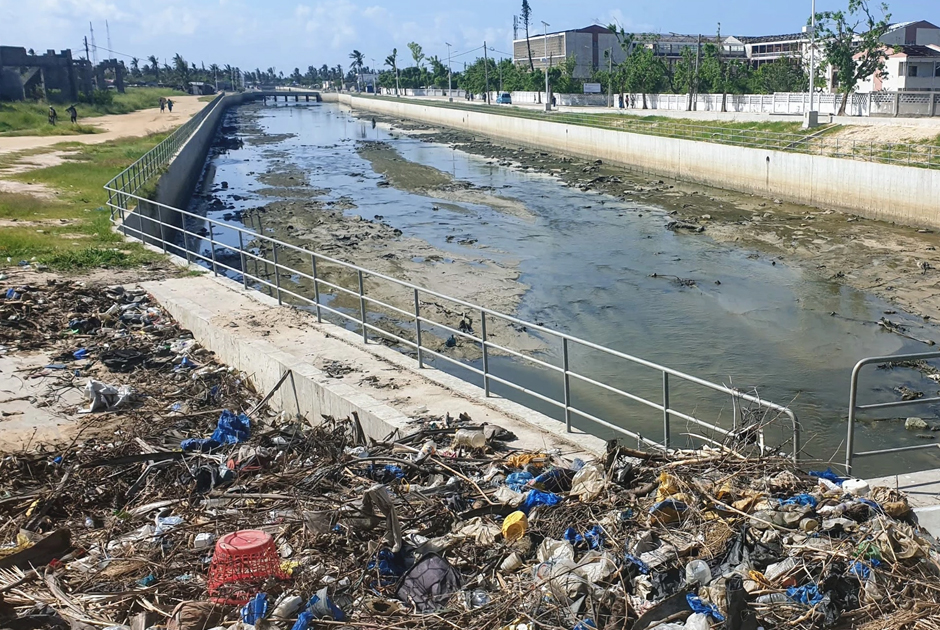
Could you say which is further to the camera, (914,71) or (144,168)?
(914,71)

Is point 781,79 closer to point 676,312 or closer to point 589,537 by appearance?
point 676,312

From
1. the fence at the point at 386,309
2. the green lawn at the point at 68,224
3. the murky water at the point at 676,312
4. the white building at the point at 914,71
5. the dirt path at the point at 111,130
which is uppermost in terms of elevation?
the white building at the point at 914,71

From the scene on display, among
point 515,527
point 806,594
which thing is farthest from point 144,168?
point 806,594

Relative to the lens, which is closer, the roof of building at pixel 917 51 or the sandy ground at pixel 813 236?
the sandy ground at pixel 813 236

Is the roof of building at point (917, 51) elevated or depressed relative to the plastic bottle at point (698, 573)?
elevated

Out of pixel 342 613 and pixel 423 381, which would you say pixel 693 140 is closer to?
pixel 423 381

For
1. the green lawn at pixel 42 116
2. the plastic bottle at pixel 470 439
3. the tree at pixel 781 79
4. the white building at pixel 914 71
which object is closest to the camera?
the plastic bottle at pixel 470 439

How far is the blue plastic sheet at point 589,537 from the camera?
18.6ft

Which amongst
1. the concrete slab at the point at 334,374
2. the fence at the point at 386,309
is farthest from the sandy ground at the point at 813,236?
the concrete slab at the point at 334,374

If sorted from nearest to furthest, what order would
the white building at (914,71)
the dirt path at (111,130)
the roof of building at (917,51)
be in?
the dirt path at (111,130), the white building at (914,71), the roof of building at (917,51)

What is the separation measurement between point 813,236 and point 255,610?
24.1 metres

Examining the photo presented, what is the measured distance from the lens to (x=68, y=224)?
21016mm

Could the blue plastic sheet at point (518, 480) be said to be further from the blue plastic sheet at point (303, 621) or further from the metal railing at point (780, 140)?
the metal railing at point (780, 140)

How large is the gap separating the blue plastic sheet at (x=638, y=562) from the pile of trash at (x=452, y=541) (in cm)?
2
